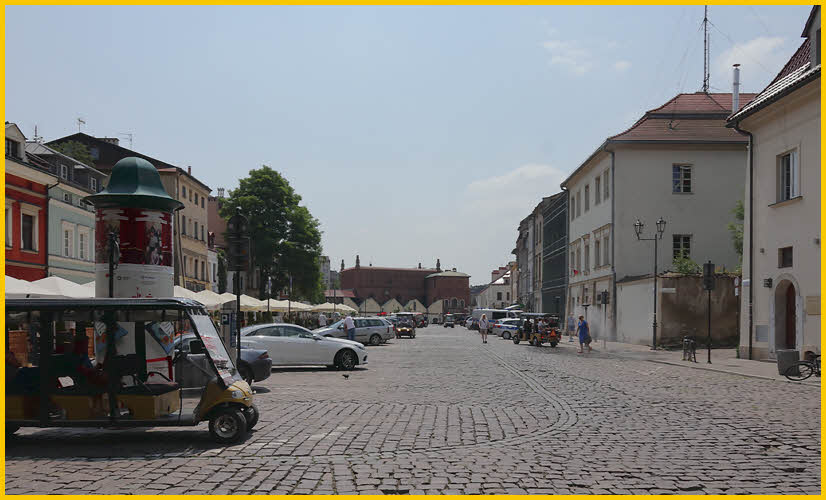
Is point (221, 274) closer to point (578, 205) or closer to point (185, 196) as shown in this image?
point (185, 196)

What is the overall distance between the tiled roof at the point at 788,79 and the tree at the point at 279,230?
39615 millimetres

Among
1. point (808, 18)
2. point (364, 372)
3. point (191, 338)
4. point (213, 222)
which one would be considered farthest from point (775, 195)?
point (213, 222)

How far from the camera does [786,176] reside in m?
26.6

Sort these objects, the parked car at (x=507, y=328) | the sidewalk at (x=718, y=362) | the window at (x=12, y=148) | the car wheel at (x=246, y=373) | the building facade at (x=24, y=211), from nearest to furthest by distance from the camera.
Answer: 1. the car wheel at (x=246, y=373)
2. the sidewalk at (x=718, y=362)
3. the building facade at (x=24, y=211)
4. the window at (x=12, y=148)
5. the parked car at (x=507, y=328)

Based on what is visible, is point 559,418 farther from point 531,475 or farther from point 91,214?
point 91,214

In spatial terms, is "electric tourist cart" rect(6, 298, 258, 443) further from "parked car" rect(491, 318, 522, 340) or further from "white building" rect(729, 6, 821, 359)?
"parked car" rect(491, 318, 522, 340)

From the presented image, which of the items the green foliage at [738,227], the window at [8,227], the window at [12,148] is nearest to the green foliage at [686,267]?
the green foliage at [738,227]

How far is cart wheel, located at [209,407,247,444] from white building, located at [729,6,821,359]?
19.7 meters

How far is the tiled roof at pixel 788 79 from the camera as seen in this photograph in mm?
24141

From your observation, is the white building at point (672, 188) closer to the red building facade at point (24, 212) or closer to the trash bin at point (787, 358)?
the trash bin at point (787, 358)

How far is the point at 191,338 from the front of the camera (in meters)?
10.1

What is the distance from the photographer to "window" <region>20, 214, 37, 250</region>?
34.4 meters

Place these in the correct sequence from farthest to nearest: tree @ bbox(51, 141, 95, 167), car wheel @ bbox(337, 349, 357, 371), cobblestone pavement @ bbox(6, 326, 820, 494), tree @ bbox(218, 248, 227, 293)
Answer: tree @ bbox(218, 248, 227, 293)
tree @ bbox(51, 141, 95, 167)
car wheel @ bbox(337, 349, 357, 371)
cobblestone pavement @ bbox(6, 326, 820, 494)

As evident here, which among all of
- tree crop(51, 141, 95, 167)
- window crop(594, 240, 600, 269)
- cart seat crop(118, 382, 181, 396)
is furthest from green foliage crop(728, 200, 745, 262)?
tree crop(51, 141, 95, 167)
